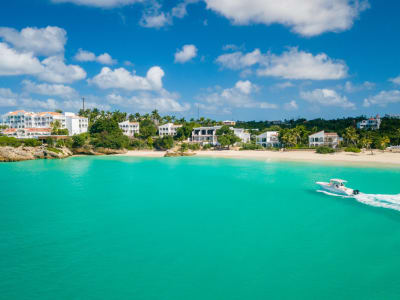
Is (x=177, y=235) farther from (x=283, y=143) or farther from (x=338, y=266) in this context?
(x=283, y=143)

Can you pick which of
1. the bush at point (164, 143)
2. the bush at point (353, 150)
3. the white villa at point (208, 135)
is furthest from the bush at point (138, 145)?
the bush at point (353, 150)

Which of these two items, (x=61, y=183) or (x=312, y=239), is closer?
(x=312, y=239)

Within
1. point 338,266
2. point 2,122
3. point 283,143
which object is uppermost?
point 2,122

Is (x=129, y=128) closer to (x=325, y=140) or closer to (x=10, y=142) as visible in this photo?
(x=10, y=142)

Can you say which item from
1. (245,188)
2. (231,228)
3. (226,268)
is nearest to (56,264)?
(226,268)

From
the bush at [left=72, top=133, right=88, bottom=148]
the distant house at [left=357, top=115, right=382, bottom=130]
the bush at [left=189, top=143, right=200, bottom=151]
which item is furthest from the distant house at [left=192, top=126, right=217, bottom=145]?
the distant house at [left=357, top=115, right=382, bottom=130]
